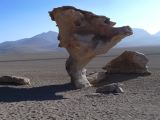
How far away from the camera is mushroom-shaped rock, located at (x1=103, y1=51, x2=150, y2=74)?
23.7 metres

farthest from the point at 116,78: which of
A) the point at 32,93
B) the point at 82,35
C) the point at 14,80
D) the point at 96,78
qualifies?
the point at 32,93

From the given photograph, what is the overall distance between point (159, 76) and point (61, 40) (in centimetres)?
632

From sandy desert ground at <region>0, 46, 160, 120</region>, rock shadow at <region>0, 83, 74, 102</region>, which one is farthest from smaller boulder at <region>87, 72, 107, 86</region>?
rock shadow at <region>0, 83, 74, 102</region>

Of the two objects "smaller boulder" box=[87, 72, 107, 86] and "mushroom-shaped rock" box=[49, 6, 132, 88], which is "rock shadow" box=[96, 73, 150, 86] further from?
"mushroom-shaped rock" box=[49, 6, 132, 88]

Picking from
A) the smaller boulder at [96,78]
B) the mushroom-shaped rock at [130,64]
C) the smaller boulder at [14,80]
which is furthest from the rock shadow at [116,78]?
the smaller boulder at [14,80]

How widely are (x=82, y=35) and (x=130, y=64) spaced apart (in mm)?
5028

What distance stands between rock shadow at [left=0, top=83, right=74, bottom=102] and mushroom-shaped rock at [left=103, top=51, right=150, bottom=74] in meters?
3.90

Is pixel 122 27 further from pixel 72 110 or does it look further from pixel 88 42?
pixel 72 110

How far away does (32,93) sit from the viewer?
1862 centimetres

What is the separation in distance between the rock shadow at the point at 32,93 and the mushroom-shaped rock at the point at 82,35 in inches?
39.7

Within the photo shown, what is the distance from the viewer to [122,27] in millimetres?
20609

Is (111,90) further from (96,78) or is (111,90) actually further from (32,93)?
(96,78)

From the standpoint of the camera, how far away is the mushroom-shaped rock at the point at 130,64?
23.7 metres

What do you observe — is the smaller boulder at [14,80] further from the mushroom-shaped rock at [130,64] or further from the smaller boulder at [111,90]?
the mushroom-shaped rock at [130,64]
